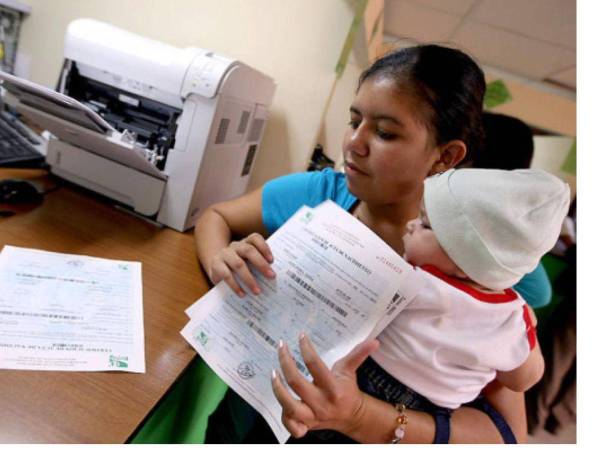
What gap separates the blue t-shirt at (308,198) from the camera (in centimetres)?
89

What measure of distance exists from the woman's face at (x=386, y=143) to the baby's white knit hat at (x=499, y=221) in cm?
14

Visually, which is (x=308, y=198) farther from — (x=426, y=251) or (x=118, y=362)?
(x=118, y=362)

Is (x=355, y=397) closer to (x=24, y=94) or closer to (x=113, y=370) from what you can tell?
(x=113, y=370)

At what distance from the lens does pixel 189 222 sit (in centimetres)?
101

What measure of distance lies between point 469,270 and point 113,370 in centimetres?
54

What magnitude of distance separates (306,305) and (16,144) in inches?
42.5

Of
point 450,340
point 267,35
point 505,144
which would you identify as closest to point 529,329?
point 450,340

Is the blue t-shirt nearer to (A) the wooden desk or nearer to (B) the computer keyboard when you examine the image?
(A) the wooden desk

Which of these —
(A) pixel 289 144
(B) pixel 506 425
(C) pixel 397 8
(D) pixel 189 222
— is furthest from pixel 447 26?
(B) pixel 506 425

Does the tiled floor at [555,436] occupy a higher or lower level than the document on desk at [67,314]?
lower

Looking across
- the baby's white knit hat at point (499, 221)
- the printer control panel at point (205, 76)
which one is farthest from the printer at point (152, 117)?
the baby's white knit hat at point (499, 221)

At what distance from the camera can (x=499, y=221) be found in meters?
0.50

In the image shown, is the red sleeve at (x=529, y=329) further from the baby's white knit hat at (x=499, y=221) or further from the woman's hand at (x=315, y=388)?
the woman's hand at (x=315, y=388)

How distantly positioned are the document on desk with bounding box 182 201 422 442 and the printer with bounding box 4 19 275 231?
0.49m
